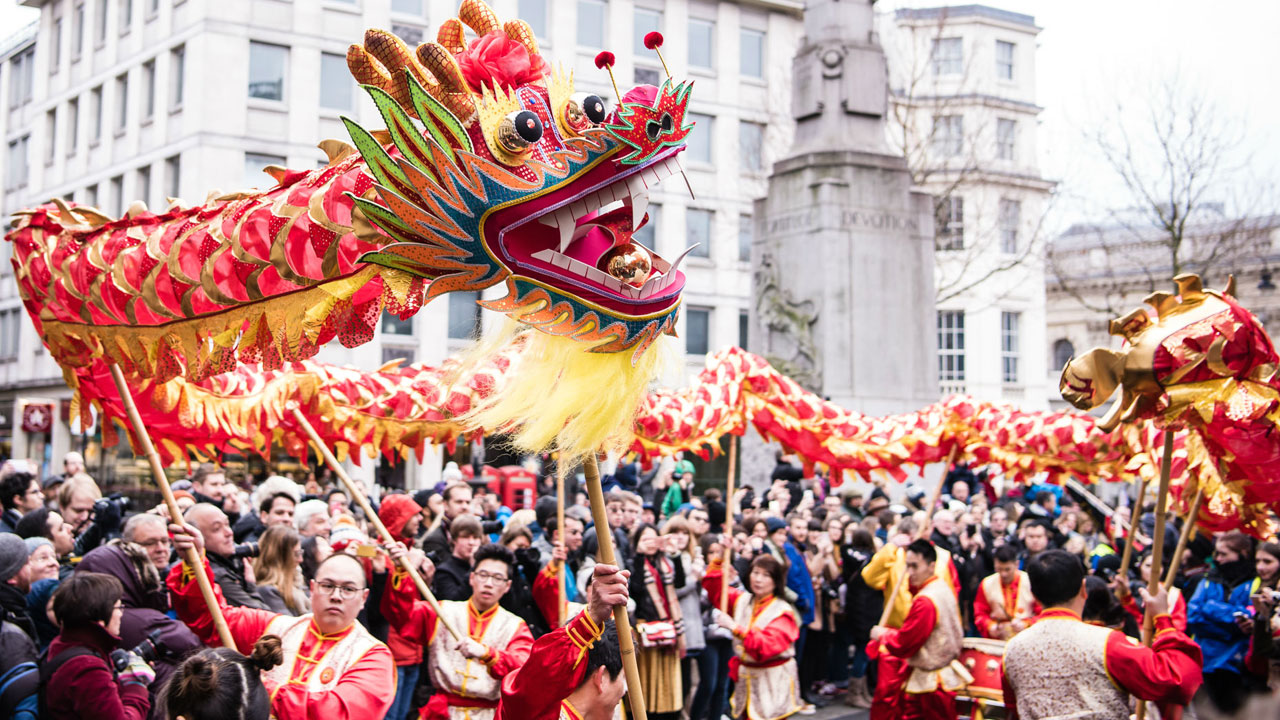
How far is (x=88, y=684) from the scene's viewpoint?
4.30 meters

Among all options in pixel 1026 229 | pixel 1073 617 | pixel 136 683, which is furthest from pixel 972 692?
pixel 1026 229

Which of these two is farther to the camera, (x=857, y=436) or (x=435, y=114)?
(x=857, y=436)

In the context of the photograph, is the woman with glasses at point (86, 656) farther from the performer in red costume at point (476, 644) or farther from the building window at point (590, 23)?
the building window at point (590, 23)

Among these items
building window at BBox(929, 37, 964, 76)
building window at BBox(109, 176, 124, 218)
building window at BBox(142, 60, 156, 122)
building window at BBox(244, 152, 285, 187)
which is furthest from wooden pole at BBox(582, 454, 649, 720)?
building window at BBox(929, 37, 964, 76)

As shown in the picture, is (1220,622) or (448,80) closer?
(448,80)

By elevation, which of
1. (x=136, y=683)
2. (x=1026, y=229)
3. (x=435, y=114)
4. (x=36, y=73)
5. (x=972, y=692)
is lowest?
(x=972, y=692)

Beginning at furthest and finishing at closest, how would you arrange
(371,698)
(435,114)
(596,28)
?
(596,28)
(371,698)
(435,114)

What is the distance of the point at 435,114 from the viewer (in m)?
3.26

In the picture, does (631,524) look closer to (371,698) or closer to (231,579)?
(231,579)

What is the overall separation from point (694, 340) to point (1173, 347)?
28.4 m

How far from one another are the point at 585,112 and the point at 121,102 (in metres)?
31.2

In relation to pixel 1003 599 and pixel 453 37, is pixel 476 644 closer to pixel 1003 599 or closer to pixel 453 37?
pixel 453 37

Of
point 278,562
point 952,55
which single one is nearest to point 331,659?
point 278,562

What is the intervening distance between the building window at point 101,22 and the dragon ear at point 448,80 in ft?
106
